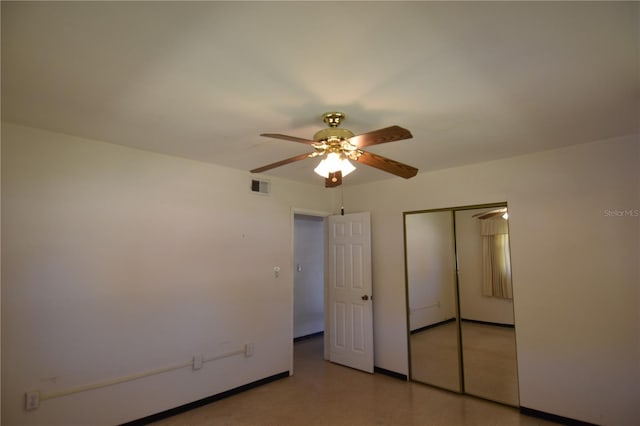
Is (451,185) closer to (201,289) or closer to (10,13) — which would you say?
(201,289)

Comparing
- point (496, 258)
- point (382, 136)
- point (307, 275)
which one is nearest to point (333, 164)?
point (382, 136)

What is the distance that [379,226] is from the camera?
4.41m

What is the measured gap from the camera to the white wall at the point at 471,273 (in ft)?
11.6

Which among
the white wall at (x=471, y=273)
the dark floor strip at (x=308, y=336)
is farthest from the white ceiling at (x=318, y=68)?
the dark floor strip at (x=308, y=336)

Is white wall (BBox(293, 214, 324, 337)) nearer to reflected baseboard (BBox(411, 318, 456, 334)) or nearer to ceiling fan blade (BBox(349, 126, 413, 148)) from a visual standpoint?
reflected baseboard (BBox(411, 318, 456, 334))

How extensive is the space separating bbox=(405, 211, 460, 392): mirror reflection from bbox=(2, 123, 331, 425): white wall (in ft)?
5.68

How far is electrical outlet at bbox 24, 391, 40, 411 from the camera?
94.6 inches

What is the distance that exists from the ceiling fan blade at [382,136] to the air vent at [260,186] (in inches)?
85.0

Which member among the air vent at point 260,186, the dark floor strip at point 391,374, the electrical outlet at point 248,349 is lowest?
the dark floor strip at point 391,374

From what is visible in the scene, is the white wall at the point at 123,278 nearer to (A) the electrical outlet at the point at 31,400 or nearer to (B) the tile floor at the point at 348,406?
(A) the electrical outlet at the point at 31,400

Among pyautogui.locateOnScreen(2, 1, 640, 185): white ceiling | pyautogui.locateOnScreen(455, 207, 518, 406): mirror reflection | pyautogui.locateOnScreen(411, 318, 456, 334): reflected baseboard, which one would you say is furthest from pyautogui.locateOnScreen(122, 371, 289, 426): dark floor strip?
pyautogui.locateOnScreen(2, 1, 640, 185): white ceiling

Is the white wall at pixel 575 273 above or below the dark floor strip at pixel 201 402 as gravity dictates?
above

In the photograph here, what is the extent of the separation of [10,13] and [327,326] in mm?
4448

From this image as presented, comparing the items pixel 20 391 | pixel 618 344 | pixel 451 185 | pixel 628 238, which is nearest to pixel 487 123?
pixel 451 185
